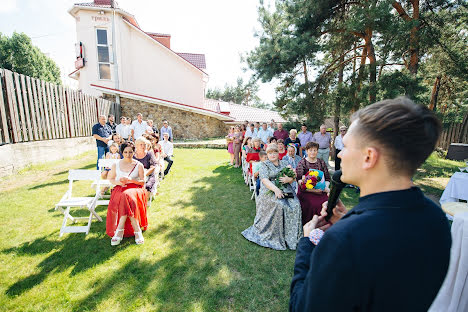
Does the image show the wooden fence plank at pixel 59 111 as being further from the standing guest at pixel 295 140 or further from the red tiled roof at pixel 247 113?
the red tiled roof at pixel 247 113

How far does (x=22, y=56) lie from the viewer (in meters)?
28.4

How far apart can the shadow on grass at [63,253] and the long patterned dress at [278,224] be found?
2.44 m

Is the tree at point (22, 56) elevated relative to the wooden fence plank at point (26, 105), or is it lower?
elevated

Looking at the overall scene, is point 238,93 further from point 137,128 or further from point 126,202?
point 126,202

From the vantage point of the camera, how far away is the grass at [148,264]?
2707 mm

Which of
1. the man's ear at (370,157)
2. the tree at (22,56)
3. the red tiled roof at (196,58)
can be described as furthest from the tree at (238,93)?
the man's ear at (370,157)

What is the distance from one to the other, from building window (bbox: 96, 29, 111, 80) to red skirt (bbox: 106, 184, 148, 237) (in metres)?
16.6

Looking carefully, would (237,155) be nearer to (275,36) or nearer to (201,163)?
(201,163)

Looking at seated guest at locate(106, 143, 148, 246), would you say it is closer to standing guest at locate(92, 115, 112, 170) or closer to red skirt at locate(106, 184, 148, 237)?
red skirt at locate(106, 184, 148, 237)

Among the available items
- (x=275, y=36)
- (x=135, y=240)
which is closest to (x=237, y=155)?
(x=275, y=36)

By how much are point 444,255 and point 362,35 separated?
10.2 metres

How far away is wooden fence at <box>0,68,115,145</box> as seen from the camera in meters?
6.88

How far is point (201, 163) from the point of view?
1080 cm

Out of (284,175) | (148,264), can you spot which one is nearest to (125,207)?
(148,264)
